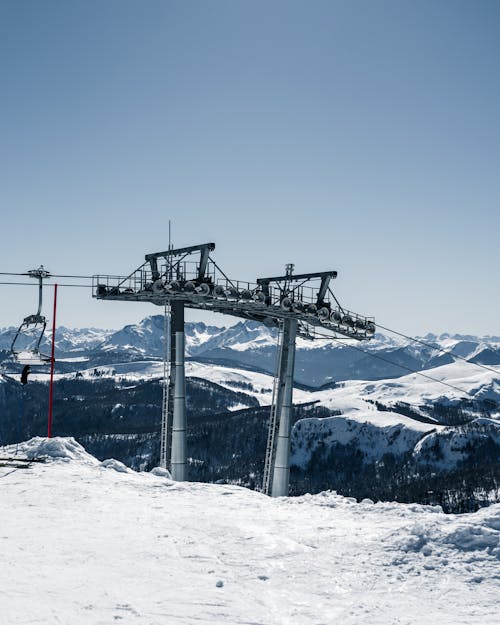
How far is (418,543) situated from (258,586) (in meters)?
6.39

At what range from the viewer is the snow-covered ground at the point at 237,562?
16.0m

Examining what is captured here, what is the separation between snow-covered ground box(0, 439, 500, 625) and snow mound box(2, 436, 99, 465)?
25.3 ft

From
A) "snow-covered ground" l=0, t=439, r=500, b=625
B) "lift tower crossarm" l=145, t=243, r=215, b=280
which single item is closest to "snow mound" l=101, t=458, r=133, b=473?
"snow-covered ground" l=0, t=439, r=500, b=625

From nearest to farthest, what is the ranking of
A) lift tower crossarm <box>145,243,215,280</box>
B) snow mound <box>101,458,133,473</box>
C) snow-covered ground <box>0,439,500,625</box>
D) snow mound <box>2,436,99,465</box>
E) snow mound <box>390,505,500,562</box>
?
snow-covered ground <box>0,439,500,625</box>
snow mound <box>390,505,500,562</box>
snow mound <box>101,458,133,473</box>
snow mound <box>2,436,99,465</box>
lift tower crossarm <box>145,243,215,280</box>

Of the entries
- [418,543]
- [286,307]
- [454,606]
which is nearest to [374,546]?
[418,543]

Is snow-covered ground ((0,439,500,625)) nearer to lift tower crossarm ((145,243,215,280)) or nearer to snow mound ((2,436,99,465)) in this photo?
snow mound ((2,436,99,465))

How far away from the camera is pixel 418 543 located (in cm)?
2039

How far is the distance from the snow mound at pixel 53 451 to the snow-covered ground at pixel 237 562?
7.70 m

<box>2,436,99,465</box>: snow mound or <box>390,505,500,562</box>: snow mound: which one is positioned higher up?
<box>390,505,500,562</box>: snow mound

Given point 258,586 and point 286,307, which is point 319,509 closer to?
point 258,586

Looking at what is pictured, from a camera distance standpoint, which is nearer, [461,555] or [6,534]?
[461,555]

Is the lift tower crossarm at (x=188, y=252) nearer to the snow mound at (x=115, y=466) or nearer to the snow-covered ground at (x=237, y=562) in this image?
the snow mound at (x=115, y=466)

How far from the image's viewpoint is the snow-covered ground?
16.0 m

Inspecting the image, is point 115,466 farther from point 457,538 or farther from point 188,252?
point 457,538
